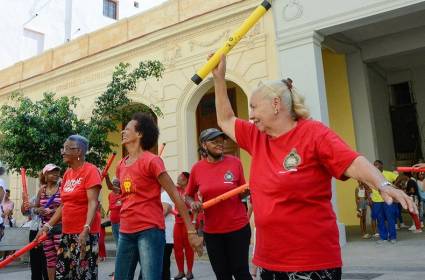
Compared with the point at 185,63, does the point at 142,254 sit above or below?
below

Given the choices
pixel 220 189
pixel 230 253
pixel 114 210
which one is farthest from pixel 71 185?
pixel 114 210

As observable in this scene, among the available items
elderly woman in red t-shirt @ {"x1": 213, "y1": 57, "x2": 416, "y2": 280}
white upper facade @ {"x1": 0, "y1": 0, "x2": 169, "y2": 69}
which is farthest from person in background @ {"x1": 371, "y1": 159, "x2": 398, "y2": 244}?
white upper facade @ {"x1": 0, "y1": 0, "x2": 169, "y2": 69}

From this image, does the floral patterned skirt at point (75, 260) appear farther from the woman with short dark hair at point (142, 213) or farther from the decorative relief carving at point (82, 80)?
the decorative relief carving at point (82, 80)

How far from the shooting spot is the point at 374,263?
7273mm

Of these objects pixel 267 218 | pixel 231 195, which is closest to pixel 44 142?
pixel 231 195

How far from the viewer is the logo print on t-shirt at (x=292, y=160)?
222 centimetres

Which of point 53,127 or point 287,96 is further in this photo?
point 53,127

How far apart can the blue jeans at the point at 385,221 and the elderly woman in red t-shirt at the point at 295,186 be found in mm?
7892

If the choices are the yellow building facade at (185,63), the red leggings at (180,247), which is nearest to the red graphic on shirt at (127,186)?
the red leggings at (180,247)

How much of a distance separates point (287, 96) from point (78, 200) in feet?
8.87

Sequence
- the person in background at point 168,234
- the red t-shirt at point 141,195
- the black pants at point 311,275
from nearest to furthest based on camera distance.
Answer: the black pants at point 311,275, the red t-shirt at point 141,195, the person in background at point 168,234

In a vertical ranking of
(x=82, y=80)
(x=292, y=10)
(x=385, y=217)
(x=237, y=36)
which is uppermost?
(x=82, y=80)

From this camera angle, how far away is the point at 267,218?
2279 mm

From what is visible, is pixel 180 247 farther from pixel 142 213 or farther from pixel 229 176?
pixel 142 213
